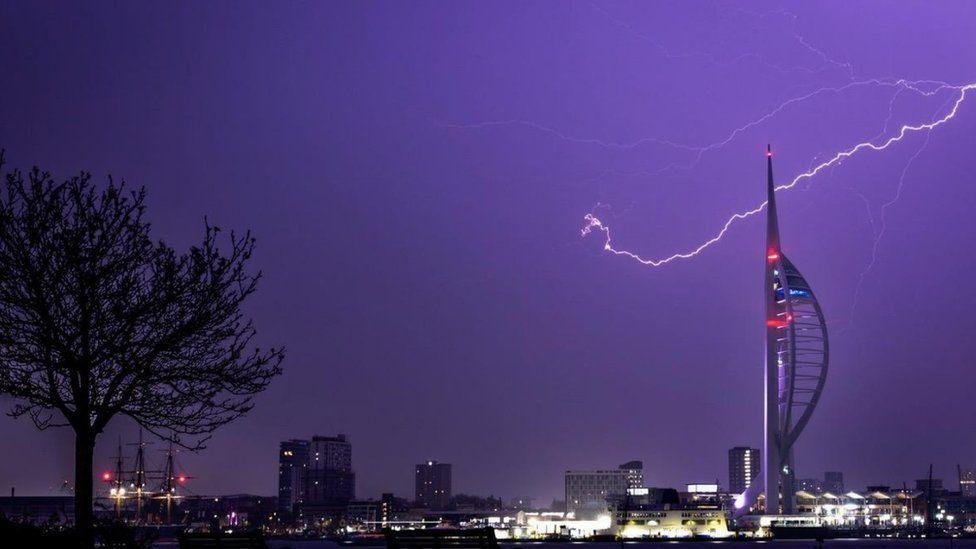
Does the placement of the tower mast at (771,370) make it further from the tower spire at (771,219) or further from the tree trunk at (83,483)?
the tree trunk at (83,483)

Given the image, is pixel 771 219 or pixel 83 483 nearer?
pixel 83 483

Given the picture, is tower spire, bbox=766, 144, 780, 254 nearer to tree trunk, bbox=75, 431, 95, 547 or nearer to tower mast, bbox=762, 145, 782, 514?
tower mast, bbox=762, 145, 782, 514

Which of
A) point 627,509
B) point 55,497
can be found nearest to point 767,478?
point 627,509

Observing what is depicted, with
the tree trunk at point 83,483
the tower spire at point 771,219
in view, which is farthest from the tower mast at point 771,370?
the tree trunk at point 83,483

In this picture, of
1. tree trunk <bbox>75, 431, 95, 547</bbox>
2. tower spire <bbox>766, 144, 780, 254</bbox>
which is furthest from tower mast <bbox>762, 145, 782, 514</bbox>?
tree trunk <bbox>75, 431, 95, 547</bbox>

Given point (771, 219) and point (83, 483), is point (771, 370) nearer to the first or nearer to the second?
point (771, 219)

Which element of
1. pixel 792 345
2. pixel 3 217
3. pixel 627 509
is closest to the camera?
pixel 3 217

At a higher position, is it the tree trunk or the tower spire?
the tower spire

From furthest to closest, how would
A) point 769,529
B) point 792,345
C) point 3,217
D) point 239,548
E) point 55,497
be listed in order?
point 55,497
point 769,529
point 792,345
point 3,217
point 239,548

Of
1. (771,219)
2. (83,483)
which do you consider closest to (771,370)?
(771,219)

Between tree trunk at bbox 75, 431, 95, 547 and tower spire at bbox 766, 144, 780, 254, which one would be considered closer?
tree trunk at bbox 75, 431, 95, 547

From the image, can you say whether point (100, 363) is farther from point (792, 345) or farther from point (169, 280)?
point (792, 345)
